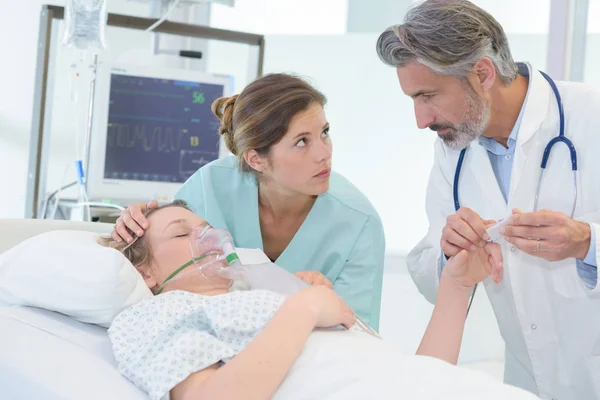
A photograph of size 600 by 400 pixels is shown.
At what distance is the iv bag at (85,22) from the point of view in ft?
9.98

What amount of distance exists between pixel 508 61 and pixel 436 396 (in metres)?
1.08

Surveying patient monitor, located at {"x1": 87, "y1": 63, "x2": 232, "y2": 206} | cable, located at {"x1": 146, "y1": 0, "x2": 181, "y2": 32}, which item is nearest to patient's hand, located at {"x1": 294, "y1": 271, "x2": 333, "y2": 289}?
patient monitor, located at {"x1": 87, "y1": 63, "x2": 232, "y2": 206}

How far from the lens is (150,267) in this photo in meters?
1.68

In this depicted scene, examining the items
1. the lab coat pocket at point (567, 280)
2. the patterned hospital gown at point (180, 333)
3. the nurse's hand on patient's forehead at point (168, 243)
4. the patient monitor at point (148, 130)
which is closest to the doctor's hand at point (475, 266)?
the lab coat pocket at point (567, 280)

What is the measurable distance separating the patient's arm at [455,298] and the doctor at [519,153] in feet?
0.29

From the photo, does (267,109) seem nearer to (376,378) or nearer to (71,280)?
(71,280)

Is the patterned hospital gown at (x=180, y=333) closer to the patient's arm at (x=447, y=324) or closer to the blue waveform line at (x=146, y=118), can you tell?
the patient's arm at (x=447, y=324)

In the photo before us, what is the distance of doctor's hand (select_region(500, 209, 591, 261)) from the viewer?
5.14 feet

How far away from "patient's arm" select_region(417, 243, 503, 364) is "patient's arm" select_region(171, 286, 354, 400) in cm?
38

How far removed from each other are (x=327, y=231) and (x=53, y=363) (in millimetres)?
955

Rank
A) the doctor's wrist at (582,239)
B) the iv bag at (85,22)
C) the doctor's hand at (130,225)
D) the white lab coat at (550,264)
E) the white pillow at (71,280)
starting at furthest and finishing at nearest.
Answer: the iv bag at (85,22) → the white lab coat at (550,264) → the doctor's hand at (130,225) → the doctor's wrist at (582,239) → the white pillow at (71,280)

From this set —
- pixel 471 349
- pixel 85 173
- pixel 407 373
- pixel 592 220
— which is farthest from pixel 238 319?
pixel 471 349

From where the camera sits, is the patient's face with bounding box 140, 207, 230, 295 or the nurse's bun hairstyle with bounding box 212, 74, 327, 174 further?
the nurse's bun hairstyle with bounding box 212, 74, 327, 174

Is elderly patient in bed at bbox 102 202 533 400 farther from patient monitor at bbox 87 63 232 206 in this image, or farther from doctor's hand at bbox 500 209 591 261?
patient monitor at bbox 87 63 232 206
